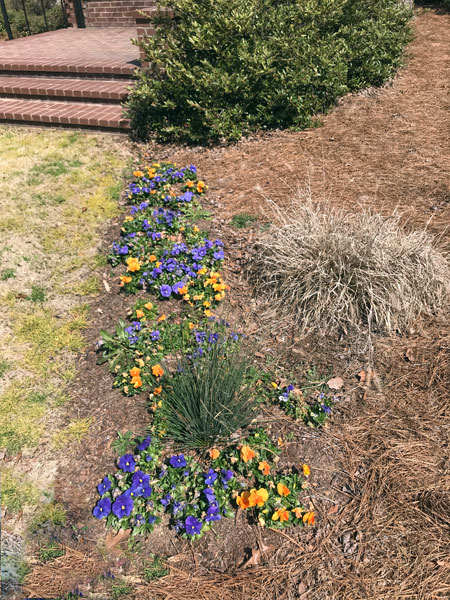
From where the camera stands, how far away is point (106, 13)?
10062 millimetres

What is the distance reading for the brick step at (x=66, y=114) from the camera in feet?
19.1

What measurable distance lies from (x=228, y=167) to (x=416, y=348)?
292 cm

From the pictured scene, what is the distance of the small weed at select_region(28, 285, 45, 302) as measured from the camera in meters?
3.58

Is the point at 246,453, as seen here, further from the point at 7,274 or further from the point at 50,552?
the point at 7,274

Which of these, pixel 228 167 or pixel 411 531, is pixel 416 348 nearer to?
pixel 411 531

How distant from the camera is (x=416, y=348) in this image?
2.99 metres

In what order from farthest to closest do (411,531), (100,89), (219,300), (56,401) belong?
1. (100,89)
2. (219,300)
3. (56,401)
4. (411,531)

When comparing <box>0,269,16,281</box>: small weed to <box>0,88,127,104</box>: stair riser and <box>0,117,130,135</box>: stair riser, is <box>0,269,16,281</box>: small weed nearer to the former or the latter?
<box>0,117,130,135</box>: stair riser

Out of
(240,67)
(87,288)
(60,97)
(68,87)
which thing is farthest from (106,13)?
(87,288)

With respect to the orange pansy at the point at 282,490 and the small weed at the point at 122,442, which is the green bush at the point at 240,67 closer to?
the small weed at the point at 122,442

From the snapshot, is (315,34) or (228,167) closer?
(228,167)

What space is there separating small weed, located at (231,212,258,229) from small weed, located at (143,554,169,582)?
2748mm

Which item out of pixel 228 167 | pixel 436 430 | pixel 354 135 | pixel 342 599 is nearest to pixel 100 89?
pixel 228 167

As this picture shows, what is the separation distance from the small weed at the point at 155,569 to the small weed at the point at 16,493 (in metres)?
0.69
